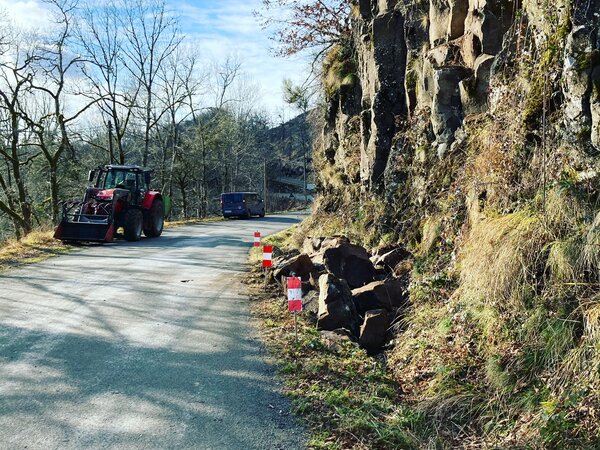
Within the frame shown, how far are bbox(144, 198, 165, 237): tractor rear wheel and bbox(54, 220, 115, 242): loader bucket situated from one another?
9.15 feet

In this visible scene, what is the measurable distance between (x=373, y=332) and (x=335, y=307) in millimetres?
805

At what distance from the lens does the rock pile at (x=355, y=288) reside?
22.5 feet

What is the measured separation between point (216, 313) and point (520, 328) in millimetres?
4694

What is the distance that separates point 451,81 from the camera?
8.72 metres

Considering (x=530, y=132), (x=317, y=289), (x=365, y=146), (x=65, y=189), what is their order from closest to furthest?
(x=530, y=132) → (x=317, y=289) → (x=365, y=146) → (x=65, y=189)

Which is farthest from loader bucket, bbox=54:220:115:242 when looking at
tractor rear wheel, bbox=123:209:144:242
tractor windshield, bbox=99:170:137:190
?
tractor windshield, bbox=99:170:137:190

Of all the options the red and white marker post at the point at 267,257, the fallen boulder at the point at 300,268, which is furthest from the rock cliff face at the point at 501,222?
the red and white marker post at the point at 267,257

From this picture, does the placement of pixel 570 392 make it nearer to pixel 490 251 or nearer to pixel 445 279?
pixel 490 251

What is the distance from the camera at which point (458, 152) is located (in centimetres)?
834

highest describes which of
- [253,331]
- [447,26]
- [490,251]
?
[447,26]

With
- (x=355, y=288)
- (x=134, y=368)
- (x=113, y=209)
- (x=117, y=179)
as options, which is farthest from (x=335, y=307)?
(x=117, y=179)

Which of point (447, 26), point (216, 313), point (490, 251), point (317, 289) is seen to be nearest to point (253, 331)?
point (216, 313)

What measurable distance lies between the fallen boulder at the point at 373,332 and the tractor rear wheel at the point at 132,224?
42.0 ft

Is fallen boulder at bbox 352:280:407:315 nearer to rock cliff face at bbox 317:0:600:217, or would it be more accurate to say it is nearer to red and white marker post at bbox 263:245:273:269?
rock cliff face at bbox 317:0:600:217
